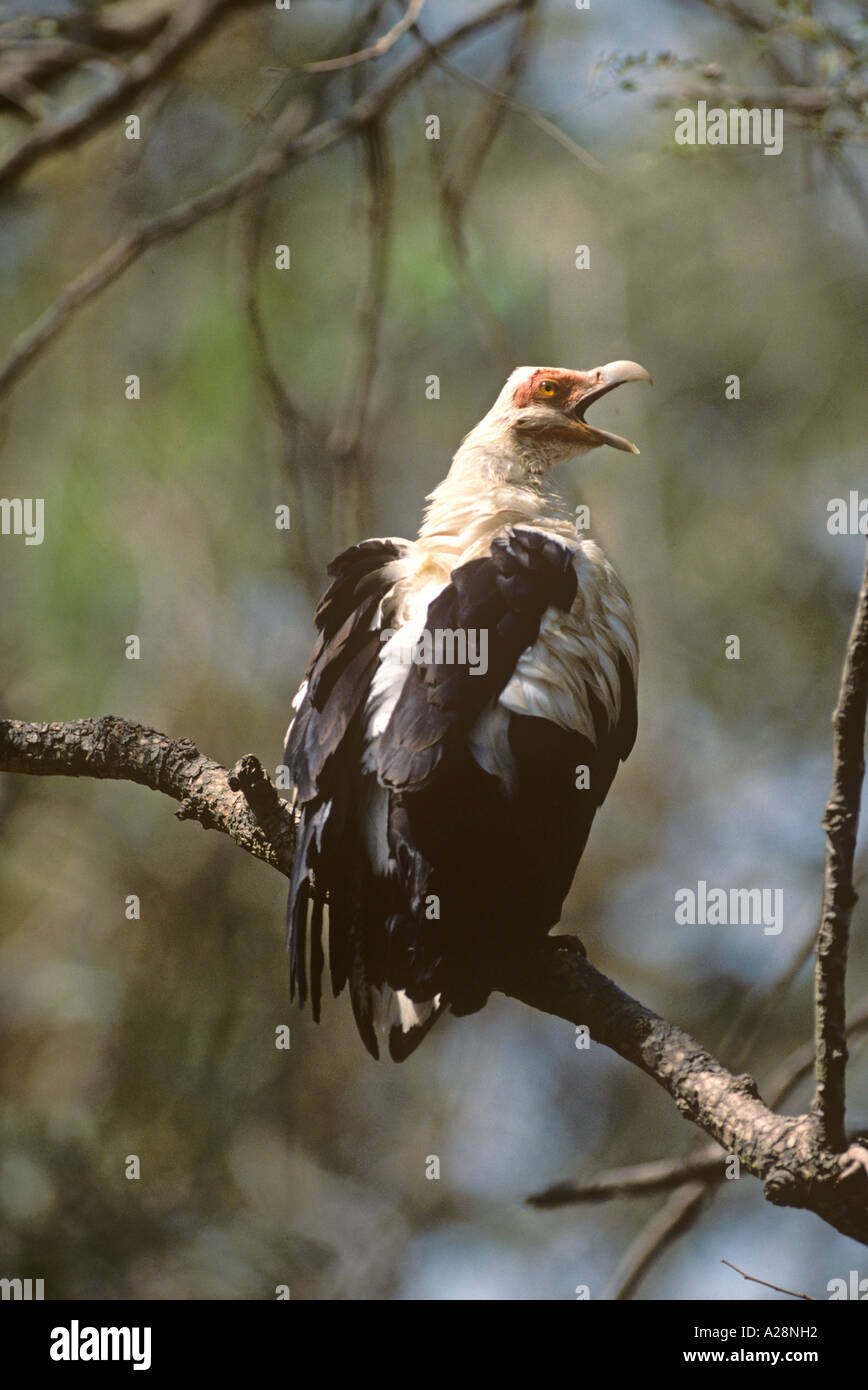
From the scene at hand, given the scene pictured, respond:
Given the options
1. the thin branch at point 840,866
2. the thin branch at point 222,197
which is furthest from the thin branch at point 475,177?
the thin branch at point 840,866

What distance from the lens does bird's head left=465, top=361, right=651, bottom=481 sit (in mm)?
3494

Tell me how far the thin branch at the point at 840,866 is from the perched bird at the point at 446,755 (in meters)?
0.79

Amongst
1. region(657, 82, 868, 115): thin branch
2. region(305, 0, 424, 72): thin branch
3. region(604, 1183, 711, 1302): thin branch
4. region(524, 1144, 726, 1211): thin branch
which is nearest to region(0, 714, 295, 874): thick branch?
region(524, 1144, 726, 1211): thin branch

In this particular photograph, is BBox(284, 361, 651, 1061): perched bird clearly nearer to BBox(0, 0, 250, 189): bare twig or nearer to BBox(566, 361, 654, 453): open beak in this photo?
BBox(566, 361, 654, 453): open beak

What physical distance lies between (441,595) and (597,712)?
438mm

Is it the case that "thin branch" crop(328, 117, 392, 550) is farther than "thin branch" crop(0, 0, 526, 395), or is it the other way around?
"thin branch" crop(328, 117, 392, 550)

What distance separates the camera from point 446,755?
2455mm

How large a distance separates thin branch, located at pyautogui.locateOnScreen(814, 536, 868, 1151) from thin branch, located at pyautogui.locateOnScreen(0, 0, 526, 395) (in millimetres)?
2293

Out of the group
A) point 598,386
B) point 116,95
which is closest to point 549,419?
point 598,386

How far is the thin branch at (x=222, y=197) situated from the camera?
11.2 ft

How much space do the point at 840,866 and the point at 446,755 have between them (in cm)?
82

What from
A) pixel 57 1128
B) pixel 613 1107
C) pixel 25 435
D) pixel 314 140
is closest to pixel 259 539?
pixel 25 435

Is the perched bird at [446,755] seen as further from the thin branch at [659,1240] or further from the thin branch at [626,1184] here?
the thin branch at [659,1240]

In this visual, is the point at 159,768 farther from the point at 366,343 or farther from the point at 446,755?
the point at 366,343
